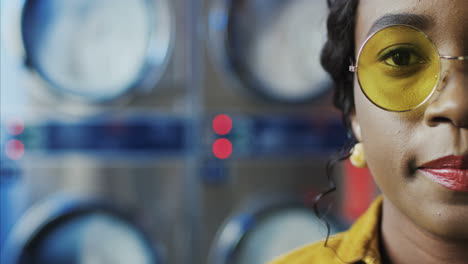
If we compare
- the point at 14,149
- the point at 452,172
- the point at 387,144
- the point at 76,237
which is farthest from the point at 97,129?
the point at 452,172

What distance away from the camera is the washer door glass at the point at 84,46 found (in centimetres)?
218

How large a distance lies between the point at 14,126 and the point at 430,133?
69.1 inches

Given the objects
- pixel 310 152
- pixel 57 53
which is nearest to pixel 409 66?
pixel 310 152

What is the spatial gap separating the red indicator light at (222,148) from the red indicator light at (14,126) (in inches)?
29.0

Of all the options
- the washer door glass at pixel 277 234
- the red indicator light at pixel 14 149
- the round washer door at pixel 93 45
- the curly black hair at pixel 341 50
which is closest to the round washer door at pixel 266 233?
the washer door glass at pixel 277 234

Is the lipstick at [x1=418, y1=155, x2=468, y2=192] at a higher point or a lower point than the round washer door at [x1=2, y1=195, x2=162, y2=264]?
higher

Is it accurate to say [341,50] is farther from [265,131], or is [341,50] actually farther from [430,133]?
[265,131]

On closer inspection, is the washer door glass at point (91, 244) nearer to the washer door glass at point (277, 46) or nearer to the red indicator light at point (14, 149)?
the red indicator light at point (14, 149)

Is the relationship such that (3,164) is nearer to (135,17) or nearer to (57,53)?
(57,53)

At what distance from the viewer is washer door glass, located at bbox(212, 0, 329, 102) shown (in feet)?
7.41

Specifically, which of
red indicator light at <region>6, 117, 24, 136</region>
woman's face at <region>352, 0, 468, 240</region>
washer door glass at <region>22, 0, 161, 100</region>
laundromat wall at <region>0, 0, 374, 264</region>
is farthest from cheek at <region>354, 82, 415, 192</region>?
red indicator light at <region>6, 117, 24, 136</region>

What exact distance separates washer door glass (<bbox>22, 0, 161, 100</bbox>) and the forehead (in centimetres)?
145

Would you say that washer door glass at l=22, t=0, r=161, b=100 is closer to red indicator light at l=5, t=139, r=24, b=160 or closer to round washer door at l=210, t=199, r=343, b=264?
red indicator light at l=5, t=139, r=24, b=160

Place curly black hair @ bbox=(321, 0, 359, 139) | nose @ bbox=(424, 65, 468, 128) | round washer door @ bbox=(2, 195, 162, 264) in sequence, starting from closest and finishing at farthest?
nose @ bbox=(424, 65, 468, 128) → curly black hair @ bbox=(321, 0, 359, 139) → round washer door @ bbox=(2, 195, 162, 264)
